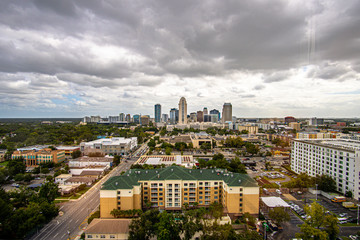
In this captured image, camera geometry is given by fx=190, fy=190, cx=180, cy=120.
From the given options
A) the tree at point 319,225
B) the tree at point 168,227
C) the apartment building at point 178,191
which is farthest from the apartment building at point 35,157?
the tree at point 319,225

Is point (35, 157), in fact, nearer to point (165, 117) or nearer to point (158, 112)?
point (158, 112)

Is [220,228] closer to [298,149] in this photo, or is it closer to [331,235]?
[331,235]

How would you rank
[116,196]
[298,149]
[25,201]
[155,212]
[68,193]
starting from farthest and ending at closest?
[298,149], [68,193], [25,201], [116,196], [155,212]

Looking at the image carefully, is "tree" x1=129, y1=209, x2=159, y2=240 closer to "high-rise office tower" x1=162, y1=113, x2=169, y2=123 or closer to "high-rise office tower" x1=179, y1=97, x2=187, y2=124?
"high-rise office tower" x1=179, y1=97, x2=187, y2=124

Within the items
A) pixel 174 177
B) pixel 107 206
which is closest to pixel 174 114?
pixel 174 177

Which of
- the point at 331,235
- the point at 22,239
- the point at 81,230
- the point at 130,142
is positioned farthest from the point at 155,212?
the point at 130,142

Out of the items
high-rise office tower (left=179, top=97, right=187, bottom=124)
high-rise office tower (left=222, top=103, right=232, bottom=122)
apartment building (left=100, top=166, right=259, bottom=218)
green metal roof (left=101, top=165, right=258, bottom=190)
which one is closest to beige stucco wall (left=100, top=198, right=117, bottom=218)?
apartment building (left=100, top=166, right=259, bottom=218)
